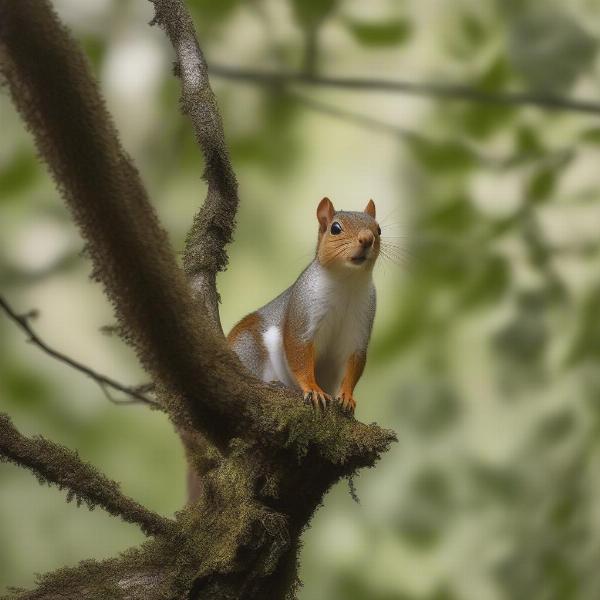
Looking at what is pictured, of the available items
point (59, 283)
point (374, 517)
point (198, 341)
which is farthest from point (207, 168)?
point (374, 517)

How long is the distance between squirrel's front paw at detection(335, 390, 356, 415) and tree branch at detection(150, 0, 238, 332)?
34cm

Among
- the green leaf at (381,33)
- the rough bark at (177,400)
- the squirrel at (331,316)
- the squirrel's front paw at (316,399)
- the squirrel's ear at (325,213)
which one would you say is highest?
the green leaf at (381,33)

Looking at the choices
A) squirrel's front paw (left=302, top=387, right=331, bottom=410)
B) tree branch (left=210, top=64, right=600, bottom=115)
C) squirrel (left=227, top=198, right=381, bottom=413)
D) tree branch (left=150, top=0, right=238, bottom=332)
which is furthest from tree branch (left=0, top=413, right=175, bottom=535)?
tree branch (left=210, top=64, right=600, bottom=115)

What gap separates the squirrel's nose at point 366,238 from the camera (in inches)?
64.1

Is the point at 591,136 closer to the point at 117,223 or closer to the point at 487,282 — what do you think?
the point at 487,282

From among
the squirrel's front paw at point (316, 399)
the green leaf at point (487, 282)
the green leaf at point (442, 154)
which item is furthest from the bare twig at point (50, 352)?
the green leaf at point (442, 154)

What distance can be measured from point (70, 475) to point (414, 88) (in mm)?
2110

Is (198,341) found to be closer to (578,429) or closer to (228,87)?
(228,87)

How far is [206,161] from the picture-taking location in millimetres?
1889

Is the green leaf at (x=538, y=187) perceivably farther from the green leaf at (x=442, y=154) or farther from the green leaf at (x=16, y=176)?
the green leaf at (x=16, y=176)

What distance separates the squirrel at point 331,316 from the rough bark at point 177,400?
301 millimetres

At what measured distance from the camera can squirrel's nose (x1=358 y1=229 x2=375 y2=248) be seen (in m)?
1.63

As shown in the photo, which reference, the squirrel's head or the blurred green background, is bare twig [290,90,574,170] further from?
the squirrel's head

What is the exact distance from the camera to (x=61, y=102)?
947mm
